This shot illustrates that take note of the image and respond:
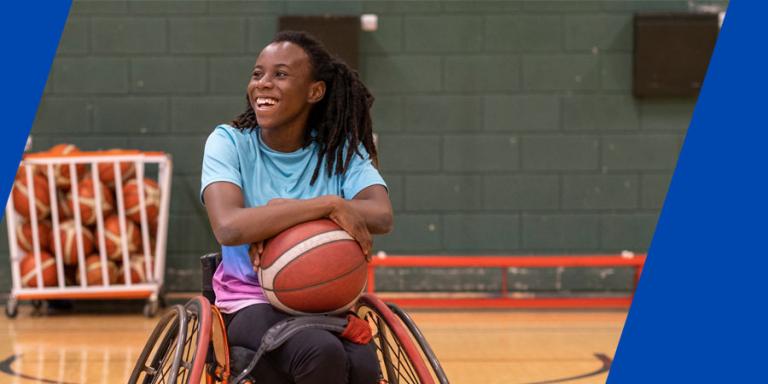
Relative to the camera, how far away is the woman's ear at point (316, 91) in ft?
8.12

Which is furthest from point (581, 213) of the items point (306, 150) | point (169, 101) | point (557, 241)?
point (306, 150)

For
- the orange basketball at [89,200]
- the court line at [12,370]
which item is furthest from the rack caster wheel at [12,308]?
the court line at [12,370]

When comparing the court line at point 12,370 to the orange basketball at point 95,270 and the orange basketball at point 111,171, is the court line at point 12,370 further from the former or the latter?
the orange basketball at point 111,171

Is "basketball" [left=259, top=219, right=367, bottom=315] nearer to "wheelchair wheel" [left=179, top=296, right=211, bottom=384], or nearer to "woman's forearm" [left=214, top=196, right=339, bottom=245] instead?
"woman's forearm" [left=214, top=196, right=339, bottom=245]

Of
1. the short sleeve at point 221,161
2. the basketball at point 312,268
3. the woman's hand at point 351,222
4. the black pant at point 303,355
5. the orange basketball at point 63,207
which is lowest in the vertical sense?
the orange basketball at point 63,207

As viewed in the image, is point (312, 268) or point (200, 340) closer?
point (200, 340)

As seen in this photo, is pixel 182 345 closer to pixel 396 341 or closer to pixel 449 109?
pixel 396 341

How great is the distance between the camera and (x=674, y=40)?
5699 millimetres

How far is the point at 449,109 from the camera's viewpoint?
5.76 meters

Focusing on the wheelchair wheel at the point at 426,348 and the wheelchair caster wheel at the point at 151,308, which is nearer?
the wheelchair wheel at the point at 426,348

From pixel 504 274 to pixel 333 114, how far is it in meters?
3.34

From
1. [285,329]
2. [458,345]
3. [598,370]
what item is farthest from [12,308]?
[285,329]

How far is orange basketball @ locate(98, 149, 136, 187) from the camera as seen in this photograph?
17.3 feet

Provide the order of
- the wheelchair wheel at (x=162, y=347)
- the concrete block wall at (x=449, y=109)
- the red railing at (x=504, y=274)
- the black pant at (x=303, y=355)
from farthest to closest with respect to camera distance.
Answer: the concrete block wall at (x=449, y=109), the red railing at (x=504, y=274), the wheelchair wheel at (x=162, y=347), the black pant at (x=303, y=355)
